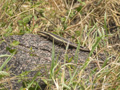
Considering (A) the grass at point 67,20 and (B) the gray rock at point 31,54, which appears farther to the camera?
Answer: (A) the grass at point 67,20

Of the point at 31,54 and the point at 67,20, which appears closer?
the point at 31,54

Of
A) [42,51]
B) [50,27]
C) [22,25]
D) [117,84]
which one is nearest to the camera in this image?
[117,84]

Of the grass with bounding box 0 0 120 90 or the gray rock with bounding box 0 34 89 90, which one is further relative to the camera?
the grass with bounding box 0 0 120 90

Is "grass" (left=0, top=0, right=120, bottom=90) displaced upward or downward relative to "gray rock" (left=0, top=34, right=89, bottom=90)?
upward

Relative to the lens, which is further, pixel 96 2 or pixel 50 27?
pixel 96 2

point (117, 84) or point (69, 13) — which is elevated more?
point (69, 13)

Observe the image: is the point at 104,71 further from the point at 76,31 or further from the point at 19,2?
the point at 19,2

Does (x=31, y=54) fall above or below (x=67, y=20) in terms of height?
below

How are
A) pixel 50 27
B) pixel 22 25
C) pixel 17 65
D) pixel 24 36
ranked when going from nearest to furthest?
pixel 17 65
pixel 24 36
pixel 22 25
pixel 50 27

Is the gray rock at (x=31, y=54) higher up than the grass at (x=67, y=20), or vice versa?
the grass at (x=67, y=20)

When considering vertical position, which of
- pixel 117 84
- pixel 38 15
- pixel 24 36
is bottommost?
pixel 117 84

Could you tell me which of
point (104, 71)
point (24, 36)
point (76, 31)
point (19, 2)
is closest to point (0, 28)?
point (24, 36)
